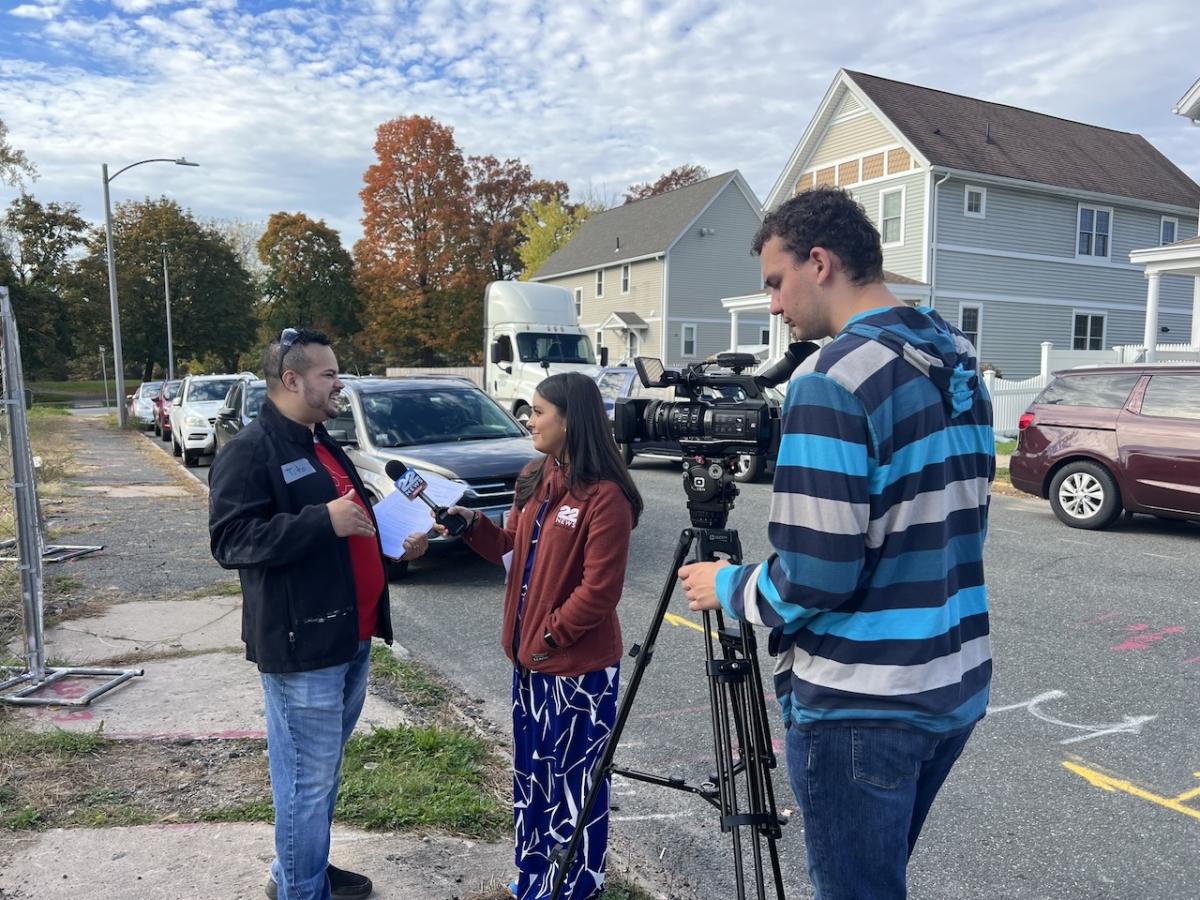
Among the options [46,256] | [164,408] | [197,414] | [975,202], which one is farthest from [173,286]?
[975,202]

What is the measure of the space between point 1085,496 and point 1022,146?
20.7 m

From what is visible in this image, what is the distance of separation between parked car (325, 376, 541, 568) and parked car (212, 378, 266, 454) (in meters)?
5.07

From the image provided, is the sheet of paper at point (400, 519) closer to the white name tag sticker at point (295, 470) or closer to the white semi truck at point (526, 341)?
the white name tag sticker at point (295, 470)

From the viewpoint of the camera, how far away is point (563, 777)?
278 cm

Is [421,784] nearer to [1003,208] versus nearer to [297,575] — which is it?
[297,575]

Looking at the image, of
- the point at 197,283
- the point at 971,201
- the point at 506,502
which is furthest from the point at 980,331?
the point at 197,283

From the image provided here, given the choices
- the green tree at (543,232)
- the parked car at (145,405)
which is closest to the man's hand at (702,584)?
the parked car at (145,405)

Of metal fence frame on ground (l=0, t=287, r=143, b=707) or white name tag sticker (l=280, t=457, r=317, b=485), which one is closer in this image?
white name tag sticker (l=280, t=457, r=317, b=485)

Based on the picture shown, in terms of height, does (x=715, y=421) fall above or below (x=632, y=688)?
above

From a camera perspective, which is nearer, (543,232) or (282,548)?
(282,548)

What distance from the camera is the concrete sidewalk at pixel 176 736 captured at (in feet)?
9.59

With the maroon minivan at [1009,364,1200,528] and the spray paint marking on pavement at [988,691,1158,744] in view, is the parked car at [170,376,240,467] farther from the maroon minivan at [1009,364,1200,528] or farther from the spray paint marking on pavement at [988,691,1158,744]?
the spray paint marking on pavement at [988,691,1158,744]

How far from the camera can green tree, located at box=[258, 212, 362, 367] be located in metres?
58.7

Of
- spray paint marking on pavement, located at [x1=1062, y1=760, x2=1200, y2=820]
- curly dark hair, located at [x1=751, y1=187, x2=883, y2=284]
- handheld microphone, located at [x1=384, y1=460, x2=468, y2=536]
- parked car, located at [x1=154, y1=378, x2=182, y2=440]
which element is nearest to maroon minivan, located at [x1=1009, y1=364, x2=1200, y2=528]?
spray paint marking on pavement, located at [x1=1062, y1=760, x2=1200, y2=820]
